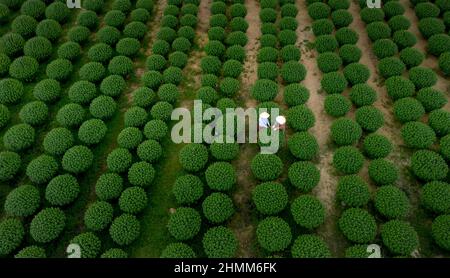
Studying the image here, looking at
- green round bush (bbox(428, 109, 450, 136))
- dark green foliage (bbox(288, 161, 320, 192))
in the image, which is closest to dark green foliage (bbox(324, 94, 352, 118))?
dark green foliage (bbox(288, 161, 320, 192))

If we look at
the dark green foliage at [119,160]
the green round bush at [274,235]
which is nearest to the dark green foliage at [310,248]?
the green round bush at [274,235]

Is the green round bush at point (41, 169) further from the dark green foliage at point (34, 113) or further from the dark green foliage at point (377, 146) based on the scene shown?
the dark green foliage at point (377, 146)

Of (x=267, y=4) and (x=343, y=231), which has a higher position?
(x=267, y=4)

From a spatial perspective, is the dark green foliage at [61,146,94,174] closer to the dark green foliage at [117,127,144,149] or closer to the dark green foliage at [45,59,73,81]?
the dark green foliage at [117,127,144,149]

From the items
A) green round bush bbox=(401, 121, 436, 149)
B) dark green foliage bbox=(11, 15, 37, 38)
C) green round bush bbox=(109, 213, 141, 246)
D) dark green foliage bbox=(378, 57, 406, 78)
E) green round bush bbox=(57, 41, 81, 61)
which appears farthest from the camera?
dark green foliage bbox=(11, 15, 37, 38)
